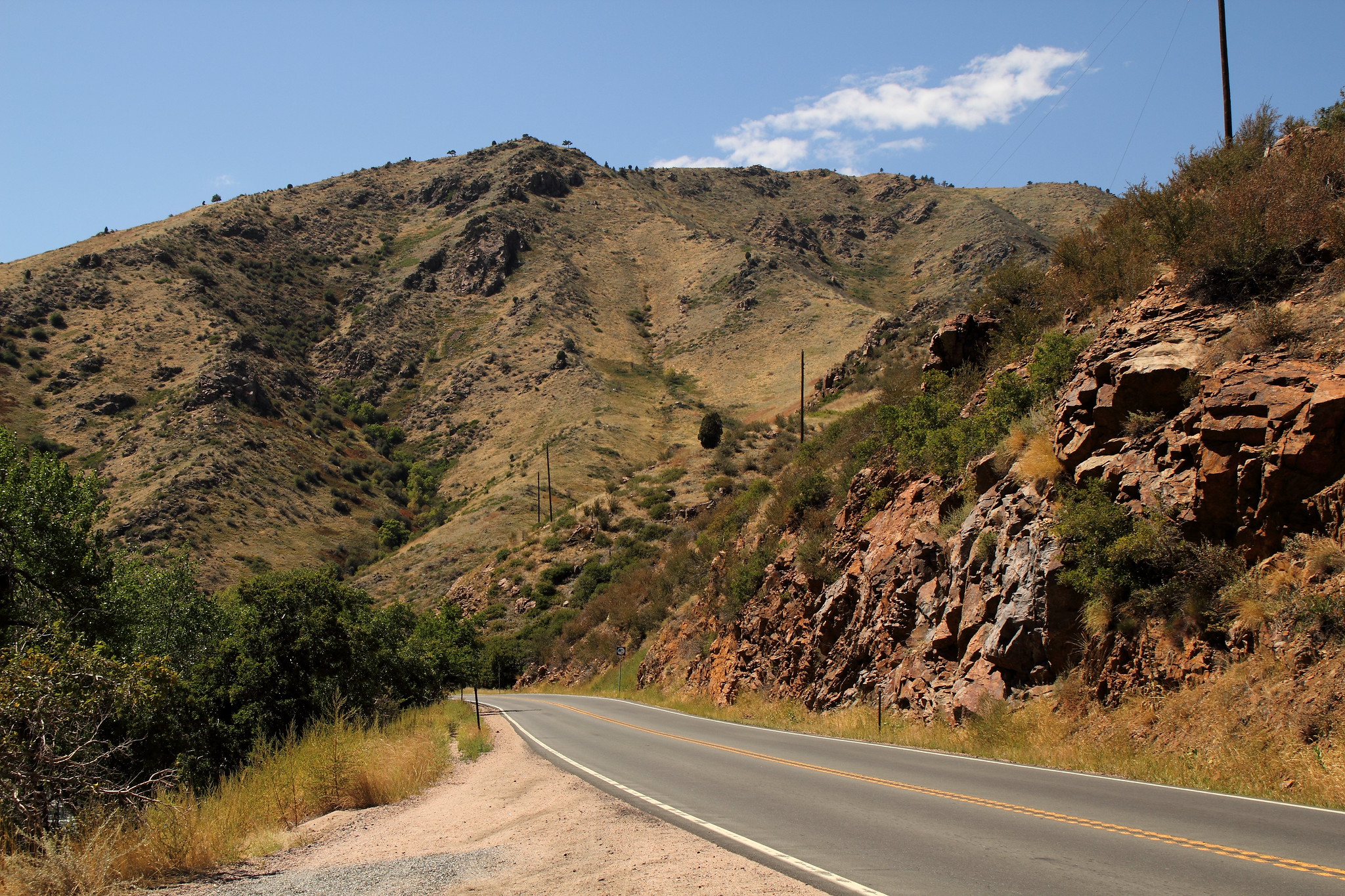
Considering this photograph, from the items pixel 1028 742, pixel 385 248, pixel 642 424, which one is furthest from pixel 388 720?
pixel 385 248

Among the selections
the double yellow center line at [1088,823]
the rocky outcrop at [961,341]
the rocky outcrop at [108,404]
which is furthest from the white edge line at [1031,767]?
the rocky outcrop at [108,404]

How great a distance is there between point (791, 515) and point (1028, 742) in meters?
14.7

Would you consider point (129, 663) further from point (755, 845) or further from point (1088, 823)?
point (1088, 823)

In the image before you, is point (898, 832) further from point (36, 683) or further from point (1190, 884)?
point (36, 683)

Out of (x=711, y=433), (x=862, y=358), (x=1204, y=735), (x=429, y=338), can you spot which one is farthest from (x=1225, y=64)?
(x=429, y=338)

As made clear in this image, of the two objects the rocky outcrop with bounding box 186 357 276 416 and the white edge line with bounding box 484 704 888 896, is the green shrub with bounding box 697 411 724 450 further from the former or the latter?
the white edge line with bounding box 484 704 888 896

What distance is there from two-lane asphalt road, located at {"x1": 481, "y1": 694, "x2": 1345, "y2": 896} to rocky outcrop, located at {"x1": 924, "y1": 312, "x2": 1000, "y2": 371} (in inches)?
484

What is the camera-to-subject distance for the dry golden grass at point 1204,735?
8.55 meters

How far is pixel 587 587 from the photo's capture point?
52.2 meters

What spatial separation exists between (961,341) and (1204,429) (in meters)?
10.9

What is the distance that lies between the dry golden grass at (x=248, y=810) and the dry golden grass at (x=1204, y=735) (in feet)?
30.0

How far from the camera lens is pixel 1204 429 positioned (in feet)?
38.3

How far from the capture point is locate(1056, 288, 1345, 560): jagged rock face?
10.4 m

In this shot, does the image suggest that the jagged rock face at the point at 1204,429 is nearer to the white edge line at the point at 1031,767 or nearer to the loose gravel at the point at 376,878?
the white edge line at the point at 1031,767
